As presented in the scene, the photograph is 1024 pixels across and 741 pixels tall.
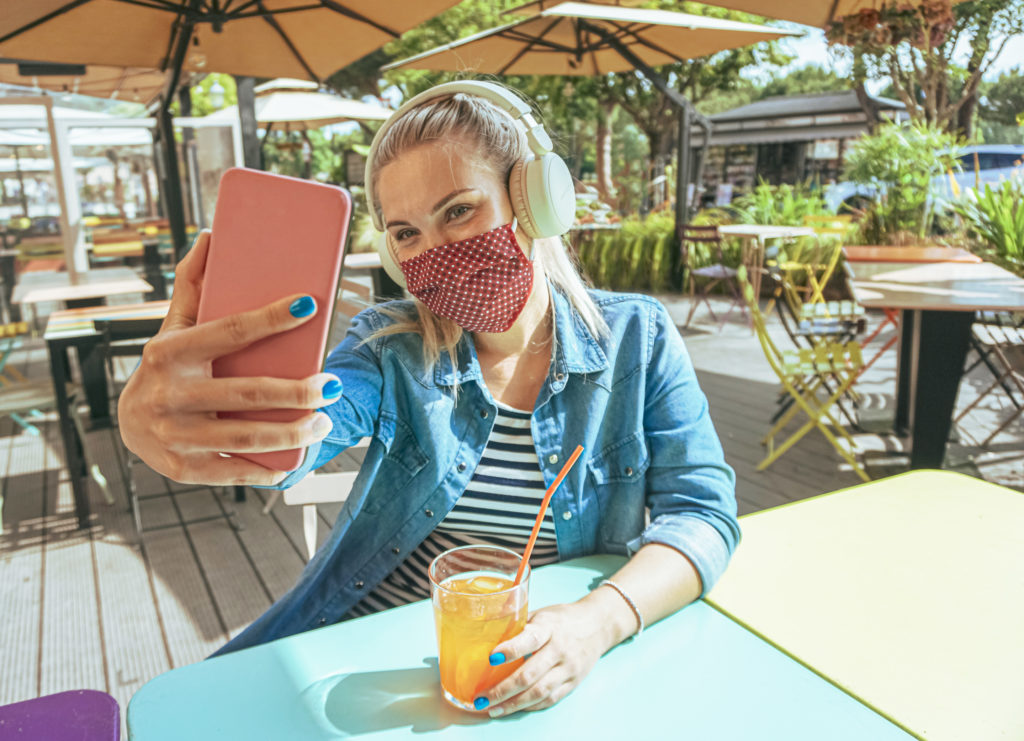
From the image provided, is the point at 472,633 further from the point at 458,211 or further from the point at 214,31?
the point at 214,31

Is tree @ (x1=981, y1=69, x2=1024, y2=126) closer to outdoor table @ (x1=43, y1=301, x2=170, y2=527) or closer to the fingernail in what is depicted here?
outdoor table @ (x1=43, y1=301, x2=170, y2=527)

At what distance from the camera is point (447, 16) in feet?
42.8

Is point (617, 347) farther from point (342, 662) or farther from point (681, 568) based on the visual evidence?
point (342, 662)

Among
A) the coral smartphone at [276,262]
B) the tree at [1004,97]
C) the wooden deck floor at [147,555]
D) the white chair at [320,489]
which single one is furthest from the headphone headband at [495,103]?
the tree at [1004,97]

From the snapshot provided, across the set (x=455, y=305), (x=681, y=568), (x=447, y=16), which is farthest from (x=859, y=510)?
(x=447, y=16)

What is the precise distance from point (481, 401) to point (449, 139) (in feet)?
1.47

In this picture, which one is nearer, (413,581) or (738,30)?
→ (413,581)

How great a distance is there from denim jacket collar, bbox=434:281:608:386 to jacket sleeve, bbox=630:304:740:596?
0.10 metres

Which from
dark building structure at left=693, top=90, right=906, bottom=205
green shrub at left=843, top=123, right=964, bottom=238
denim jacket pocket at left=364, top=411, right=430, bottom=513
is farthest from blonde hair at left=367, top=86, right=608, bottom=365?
dark building structure at left=693, top=90, right=906, bottom=205

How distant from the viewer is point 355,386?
3.97ft

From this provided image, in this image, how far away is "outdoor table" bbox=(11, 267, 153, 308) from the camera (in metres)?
4.48

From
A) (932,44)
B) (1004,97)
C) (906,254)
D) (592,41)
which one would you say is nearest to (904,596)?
(906,254)

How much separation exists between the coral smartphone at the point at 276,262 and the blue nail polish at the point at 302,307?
1 centimetres

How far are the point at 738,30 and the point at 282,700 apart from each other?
7.15 m
